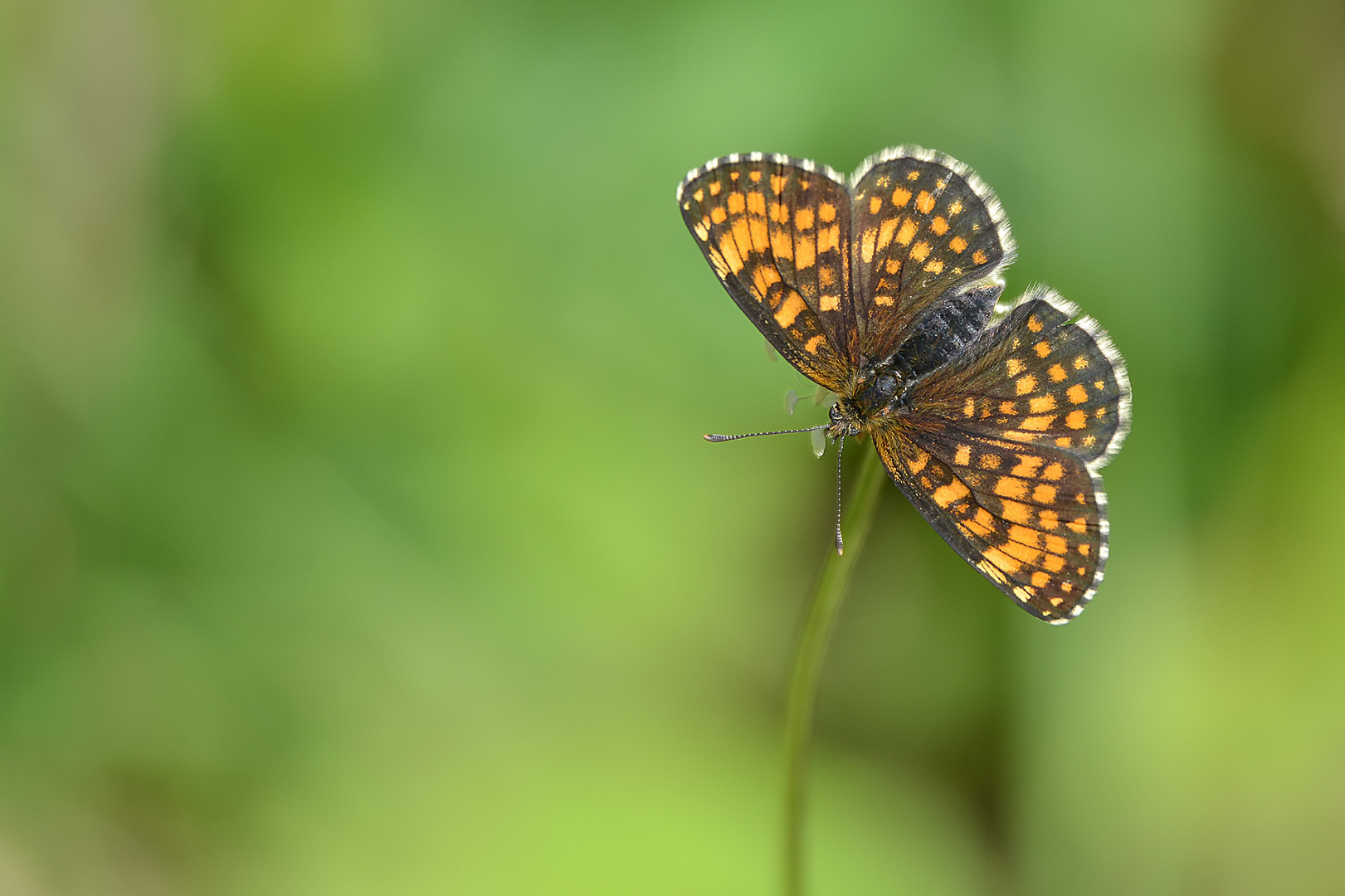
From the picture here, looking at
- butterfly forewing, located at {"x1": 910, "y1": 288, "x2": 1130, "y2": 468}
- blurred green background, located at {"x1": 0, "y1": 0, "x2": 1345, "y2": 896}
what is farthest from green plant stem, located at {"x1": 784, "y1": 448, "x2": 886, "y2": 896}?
blurred green background, located at {"x1": 0, "y1": 0, "x2": 1345, "y2": 896}

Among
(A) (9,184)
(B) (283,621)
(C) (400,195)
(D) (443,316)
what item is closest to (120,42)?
(A) (9,184)

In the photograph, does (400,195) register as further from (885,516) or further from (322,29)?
(885,516)

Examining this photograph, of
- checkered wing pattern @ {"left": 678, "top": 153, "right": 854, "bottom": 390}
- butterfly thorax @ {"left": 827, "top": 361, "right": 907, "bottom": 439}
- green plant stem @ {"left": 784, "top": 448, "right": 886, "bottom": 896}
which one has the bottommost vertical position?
green plant stem @ {"left": 784, "top": 448, "right": 886, "bottom": 896}

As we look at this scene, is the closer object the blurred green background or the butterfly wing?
the butterfly wing

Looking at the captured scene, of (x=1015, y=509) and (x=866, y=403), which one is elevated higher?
(x=866, y=403)

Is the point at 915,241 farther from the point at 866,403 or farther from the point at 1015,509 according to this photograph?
the point at 1015,509

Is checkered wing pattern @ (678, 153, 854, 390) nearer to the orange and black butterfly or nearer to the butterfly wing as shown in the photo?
the orange and black butterfly

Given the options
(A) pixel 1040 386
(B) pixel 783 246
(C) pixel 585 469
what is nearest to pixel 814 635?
(A) pixel 1040 386
